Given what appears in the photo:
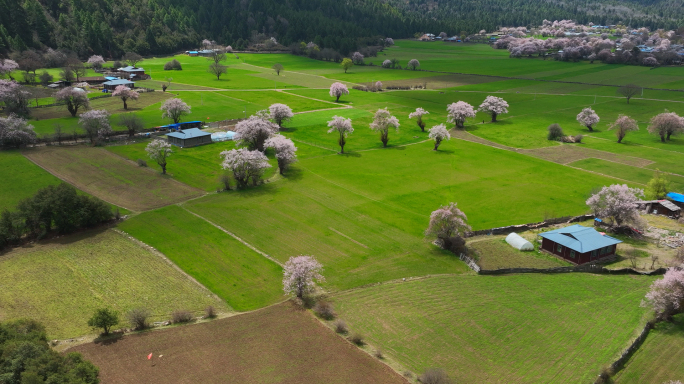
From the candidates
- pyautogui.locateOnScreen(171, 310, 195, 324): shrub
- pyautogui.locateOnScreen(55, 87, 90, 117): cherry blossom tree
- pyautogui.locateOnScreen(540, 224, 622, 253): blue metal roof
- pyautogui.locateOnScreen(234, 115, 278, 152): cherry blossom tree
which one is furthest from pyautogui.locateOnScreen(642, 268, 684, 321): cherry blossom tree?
pyautogui.locateOnScreen(55, 87, 90, 117): cherry blossom tree

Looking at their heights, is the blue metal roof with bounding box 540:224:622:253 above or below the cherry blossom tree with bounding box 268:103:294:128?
below

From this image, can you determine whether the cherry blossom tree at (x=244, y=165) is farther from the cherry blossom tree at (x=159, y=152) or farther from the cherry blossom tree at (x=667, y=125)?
the cherry blossom tree at (x=667, y=125)

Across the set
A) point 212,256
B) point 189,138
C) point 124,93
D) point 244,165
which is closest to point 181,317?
point 212,256

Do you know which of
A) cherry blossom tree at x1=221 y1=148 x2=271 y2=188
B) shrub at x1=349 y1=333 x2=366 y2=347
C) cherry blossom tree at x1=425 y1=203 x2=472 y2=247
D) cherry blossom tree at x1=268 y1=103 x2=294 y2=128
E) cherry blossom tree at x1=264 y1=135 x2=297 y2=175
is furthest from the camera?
cherry blossom tree at x1=268 y1=103 x2=294 y2=128

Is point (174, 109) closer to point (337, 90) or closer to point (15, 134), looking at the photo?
point (15, 134)

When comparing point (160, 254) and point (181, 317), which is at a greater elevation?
point (160, 254)

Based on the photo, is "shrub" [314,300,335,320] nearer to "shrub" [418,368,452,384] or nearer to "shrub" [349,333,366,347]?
"shrub" [349,333,366,347]
